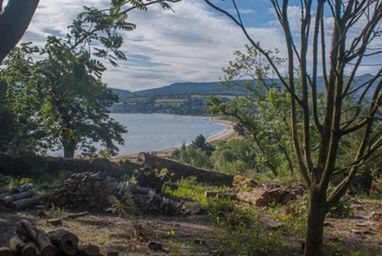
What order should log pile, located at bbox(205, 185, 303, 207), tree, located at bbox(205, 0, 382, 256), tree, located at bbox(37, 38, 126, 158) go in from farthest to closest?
tree, located at bbox(37, 38, 126, 158), log pile, located at bbox(205, 185, 303, 207), tree, located at bbox(205, 0, 382, 256)

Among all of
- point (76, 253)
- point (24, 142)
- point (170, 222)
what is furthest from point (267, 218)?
point (24, 142)

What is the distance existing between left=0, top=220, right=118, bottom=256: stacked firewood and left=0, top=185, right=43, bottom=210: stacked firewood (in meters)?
2.96

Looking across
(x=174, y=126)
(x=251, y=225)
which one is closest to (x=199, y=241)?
(x=251, y=225)

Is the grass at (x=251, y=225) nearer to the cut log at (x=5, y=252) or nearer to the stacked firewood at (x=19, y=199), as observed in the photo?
the cut log at (x=5, y=252)

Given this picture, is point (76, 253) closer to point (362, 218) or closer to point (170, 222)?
point (170, 222)

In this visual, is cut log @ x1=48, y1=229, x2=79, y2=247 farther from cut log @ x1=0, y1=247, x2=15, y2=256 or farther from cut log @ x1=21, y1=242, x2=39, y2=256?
cut log @ x1=0, y1=247, x2=15, y2=256

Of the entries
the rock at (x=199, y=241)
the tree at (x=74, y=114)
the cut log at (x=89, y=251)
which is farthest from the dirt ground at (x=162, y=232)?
the tree at (x=74, y=114)

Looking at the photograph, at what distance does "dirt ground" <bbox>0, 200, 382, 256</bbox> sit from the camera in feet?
18.2

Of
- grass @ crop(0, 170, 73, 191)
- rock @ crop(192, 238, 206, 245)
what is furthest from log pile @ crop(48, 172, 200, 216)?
Result: rock @ crop(192, 238, 206, 245)

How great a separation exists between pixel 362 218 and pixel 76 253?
571 cm

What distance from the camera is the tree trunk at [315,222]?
4395 millimetres

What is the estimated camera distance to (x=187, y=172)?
13047 mm

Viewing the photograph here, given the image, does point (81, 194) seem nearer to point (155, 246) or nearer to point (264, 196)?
point (155, 246)

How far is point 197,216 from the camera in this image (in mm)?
7766
